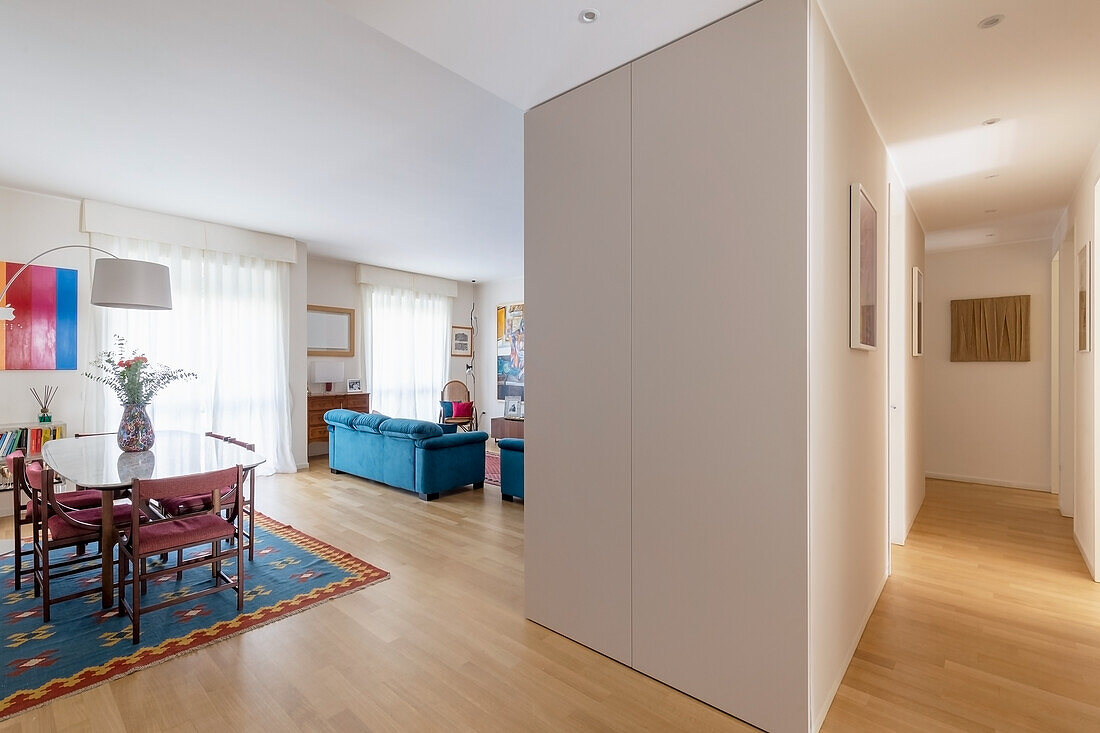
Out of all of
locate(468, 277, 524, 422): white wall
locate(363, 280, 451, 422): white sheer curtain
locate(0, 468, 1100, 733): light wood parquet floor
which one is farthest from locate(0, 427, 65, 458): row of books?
locate(468, 277, 524, 422): white wall

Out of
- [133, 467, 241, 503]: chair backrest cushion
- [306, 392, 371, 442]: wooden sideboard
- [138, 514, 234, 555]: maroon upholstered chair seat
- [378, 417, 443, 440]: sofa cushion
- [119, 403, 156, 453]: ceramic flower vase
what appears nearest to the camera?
[133, 467, 241, 503]: chair backrest cushion

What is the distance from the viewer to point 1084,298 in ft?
11.0

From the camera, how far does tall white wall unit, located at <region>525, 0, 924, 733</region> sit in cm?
178

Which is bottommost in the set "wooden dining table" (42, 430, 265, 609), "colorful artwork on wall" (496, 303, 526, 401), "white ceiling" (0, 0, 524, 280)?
"wooden dining table" (42, 430, 265, 609)

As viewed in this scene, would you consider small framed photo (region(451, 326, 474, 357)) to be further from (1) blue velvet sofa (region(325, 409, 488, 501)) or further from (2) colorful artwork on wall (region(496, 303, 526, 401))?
(1) blue velvet sofa (region(325, 409, 488, 501))

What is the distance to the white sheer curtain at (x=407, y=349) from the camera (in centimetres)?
804

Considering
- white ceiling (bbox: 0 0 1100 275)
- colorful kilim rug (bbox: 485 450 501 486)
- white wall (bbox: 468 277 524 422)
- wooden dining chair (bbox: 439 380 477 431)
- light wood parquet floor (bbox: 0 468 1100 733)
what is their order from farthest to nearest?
white wall (bbox: 468 277 524 422), wooden dining chair (bbox: 439 380 477 431), colorful kilim rug (bbox: 485 450 501 486), white ceiling (bbox: 0 0 1100 275), light wood parquet floor (bbox: 0 468 1100 733)

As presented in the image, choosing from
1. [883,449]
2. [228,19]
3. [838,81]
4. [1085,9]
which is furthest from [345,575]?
[1085,9]

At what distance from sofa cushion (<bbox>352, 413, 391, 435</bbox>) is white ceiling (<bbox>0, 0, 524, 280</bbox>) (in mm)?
2063

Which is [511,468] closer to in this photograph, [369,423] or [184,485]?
[369,423]

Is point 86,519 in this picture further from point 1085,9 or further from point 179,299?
point 1085,9

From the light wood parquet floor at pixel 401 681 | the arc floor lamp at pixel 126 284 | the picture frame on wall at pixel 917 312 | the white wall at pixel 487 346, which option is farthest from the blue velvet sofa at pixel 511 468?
the white wall at pixel 487 346

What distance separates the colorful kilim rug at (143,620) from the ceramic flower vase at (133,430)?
31.1 inches

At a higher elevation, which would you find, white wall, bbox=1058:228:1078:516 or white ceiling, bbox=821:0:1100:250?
white ceiling, bbox=821:0:1100:250
